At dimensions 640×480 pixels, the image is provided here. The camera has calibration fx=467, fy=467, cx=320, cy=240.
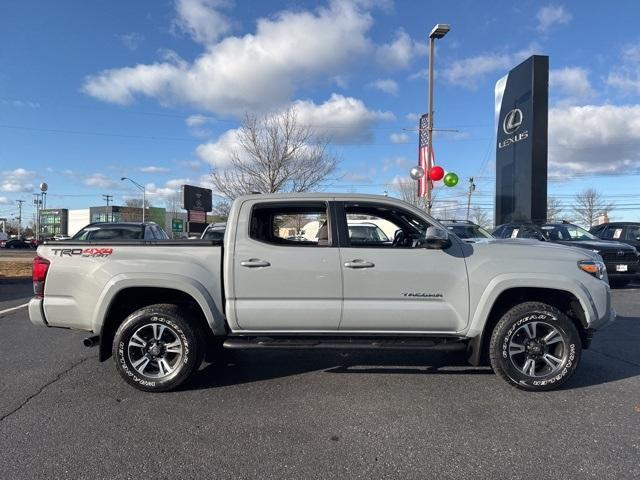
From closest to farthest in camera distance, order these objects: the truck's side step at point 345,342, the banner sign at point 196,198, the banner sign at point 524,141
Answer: the truck's side step at point 345,342
the banner sign at point 524,141
the banner sign at point 196,198

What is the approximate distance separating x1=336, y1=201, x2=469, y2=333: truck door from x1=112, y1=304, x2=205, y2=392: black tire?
1.45m

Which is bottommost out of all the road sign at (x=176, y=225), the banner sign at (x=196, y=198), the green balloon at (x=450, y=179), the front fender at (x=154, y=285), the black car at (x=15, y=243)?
the black car at (x=15, y=243)

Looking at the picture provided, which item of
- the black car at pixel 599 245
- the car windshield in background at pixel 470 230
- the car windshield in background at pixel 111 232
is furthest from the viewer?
the car windshield in background at pixel 470 230

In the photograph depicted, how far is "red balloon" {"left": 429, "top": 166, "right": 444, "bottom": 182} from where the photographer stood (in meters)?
15.6

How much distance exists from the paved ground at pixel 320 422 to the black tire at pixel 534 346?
16 centimetres

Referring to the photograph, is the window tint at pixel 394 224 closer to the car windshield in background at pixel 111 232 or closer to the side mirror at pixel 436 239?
the side mirror at pixel 436 239

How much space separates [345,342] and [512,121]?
18535 mm

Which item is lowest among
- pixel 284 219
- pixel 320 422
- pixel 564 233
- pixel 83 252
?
pixel 320 422

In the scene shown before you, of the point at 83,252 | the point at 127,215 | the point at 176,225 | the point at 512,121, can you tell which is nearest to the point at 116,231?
the point at 83,252

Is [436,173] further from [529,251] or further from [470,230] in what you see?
[529,251]

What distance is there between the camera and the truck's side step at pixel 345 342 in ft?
14.3

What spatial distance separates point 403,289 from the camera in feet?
14.3

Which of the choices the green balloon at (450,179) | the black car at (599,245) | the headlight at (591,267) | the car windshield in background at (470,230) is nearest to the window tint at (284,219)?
the headlight at (591,267)

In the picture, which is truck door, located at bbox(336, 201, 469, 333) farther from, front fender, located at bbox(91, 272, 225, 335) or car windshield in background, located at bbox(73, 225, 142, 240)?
car windshield in background, located at bbox(73, 225, 142, 240)
